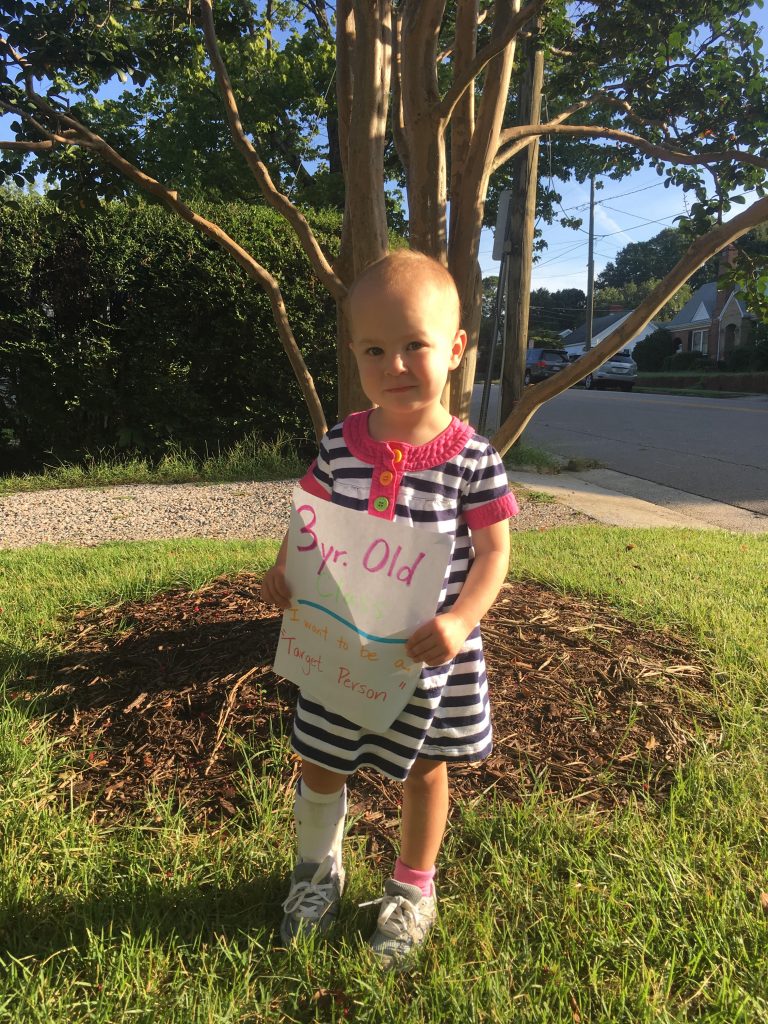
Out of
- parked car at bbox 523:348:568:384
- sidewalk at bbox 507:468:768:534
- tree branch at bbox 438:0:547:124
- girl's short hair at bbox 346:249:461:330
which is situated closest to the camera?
girl's short hair at bbox 346:249:461:330

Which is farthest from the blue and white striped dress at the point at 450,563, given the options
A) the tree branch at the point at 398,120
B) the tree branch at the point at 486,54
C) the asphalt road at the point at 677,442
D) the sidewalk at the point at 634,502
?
the asphalt road at the point at 677,442

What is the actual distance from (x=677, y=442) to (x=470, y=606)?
10.5 meters

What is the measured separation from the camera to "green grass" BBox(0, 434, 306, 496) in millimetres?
6840

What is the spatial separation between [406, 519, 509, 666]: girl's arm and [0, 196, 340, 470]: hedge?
6.04 meters

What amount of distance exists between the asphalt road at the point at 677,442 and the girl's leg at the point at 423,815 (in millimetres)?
5828

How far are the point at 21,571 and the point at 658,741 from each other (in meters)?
3.28

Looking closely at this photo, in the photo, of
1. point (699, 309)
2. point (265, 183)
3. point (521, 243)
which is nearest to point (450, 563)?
point (265, 183)

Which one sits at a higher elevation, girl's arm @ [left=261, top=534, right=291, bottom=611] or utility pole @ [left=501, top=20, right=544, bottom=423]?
utility pole @ [left=501, top=20, right=544, bottom=423]

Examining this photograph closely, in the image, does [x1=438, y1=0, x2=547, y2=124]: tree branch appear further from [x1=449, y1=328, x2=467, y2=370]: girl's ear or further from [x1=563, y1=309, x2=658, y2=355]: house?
[x1=563, y1=309, x2=658, y2=355]: house

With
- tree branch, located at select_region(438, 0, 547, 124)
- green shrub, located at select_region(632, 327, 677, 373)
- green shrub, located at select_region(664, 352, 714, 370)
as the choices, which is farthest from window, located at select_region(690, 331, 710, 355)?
tree branch, located at select_region(438, 0, 547, 124)

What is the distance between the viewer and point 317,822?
1683 mm

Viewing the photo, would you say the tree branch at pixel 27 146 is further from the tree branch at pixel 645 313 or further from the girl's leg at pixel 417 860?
the girl's leg at pixel 417 860

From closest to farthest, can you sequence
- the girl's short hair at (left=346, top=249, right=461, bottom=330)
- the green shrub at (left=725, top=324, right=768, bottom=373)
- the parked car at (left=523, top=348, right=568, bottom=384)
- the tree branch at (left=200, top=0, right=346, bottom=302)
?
the girl's short hair at (left=346, top=249, right=461, bottom=330) < the tree branch at (left=200, top=0, right=346, bottom=302) < the green shrub at (left=725, top=324, right=768, bottom=373) < the parked car at (left=523, top=348, right=568, bottom=384)

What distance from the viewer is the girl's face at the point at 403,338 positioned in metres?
1.49
